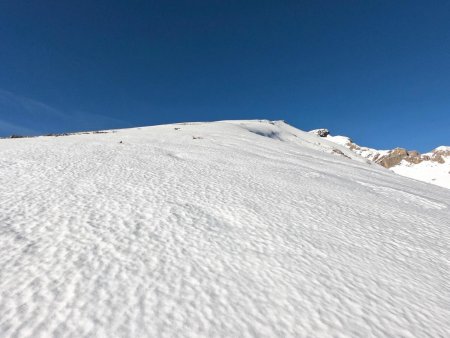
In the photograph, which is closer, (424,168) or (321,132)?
(321,132)

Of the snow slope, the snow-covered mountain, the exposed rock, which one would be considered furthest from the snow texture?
the snow slope

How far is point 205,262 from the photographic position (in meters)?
2.87

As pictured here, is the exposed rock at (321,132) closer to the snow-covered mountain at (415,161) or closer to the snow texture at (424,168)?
the snow texture at (424,168)

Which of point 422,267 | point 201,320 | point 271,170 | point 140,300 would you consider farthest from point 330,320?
point 271,170

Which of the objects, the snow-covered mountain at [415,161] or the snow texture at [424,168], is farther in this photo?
the snow-covered mountain at [415,161]

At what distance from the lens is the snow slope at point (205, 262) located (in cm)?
211

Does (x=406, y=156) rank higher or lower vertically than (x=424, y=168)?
higher

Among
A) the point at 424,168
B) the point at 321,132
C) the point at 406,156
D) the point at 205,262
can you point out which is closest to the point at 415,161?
the point at 406,156

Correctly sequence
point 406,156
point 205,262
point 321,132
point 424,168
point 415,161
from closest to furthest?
point 205,262, point 321,132, point 424,168, point 415,161, point 406,156

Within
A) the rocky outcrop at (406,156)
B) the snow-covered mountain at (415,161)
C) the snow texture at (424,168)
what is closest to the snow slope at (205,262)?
the snow texture at (424,168)

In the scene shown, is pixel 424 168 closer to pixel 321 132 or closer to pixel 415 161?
pixel 415 161

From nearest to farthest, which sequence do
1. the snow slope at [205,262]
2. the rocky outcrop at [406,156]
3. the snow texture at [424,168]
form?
1. the snow slope at [205,262]
2. the snow texture at [424,168]
3. the rocky outcrop at [406,156]

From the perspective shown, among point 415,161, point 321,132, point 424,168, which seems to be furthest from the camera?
point 415,161

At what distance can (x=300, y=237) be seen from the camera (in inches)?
148
